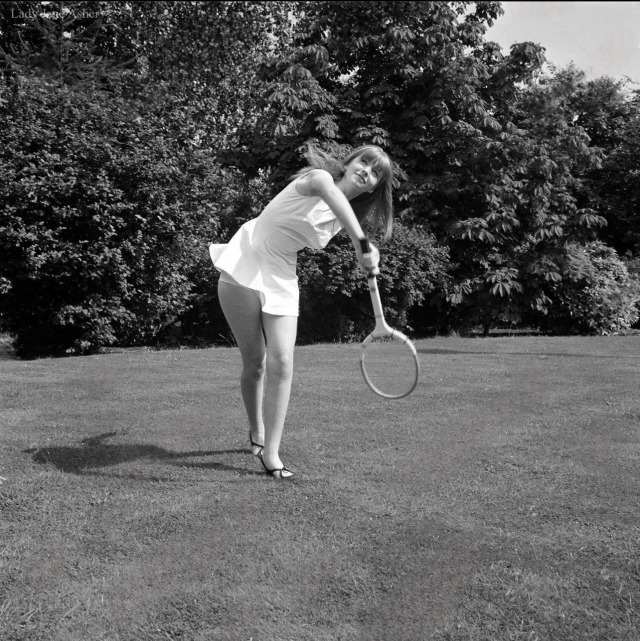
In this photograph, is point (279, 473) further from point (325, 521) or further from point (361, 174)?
point (361, 174)

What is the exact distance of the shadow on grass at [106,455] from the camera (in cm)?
495

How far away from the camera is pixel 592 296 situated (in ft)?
62.8

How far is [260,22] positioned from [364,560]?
71.4 ft

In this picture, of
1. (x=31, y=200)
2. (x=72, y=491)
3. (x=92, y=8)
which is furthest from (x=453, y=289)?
(x=72, y=491)

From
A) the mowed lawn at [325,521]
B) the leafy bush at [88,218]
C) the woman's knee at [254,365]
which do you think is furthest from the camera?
the leafy bush at [88,218]

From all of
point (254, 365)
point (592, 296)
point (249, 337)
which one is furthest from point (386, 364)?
point (592, 296)

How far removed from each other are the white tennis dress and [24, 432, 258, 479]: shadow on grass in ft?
4.04

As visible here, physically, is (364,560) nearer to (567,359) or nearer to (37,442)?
(37,442)

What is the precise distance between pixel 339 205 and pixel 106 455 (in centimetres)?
259

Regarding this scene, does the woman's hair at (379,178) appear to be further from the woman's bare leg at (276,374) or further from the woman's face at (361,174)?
the woman's bare leg at (276,374)

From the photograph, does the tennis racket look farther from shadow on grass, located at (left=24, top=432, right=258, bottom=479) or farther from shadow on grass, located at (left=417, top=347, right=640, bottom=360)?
shadow on grass, located at (left=24, top=432, right=258, bottom=479)

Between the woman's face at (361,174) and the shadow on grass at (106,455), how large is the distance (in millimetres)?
2036

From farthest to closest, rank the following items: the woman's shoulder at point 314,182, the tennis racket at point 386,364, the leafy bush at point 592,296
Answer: the leafy bush at point 592,296, the woman's shoulder at point 314,182, the tennis racket at point 386,364

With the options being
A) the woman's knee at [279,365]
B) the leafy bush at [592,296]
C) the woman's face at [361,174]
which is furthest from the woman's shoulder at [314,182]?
the leafy bush at [592,296]
